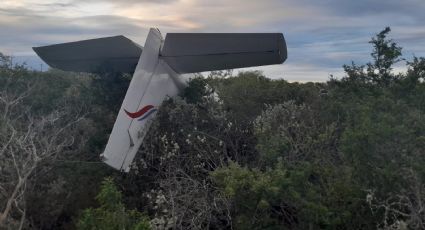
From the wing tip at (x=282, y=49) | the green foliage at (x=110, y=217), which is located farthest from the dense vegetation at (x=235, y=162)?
the wing tip at (x=282, y=49)

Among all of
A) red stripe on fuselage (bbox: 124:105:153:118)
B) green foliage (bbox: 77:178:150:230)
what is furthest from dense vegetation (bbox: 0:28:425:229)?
red stripe on fuselage (bbox: 124:105:153:118)

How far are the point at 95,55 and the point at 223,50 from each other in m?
3.64

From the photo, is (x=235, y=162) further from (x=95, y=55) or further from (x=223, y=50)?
(x=95, y=55)

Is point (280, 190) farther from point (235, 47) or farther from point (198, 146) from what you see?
point (235, 47)

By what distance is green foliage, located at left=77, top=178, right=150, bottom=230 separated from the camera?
25.2 feet

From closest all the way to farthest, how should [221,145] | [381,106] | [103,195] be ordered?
[103,195] < [381,106] < [221,145]

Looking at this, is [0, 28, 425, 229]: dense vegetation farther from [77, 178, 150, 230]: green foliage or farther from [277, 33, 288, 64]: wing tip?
[277, 33, 288, 64]: wing tip

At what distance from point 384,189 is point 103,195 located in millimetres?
4416

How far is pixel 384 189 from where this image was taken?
7.45m

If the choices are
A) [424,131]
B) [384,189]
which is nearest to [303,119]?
[424,131]

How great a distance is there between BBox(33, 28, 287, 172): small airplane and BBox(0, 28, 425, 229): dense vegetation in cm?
43

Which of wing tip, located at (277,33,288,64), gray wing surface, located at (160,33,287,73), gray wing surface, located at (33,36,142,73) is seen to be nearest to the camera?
wing tip, located at (277,33,288,64)

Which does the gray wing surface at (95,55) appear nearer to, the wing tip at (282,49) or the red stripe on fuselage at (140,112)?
the red stripe on fuselage at (140,112)

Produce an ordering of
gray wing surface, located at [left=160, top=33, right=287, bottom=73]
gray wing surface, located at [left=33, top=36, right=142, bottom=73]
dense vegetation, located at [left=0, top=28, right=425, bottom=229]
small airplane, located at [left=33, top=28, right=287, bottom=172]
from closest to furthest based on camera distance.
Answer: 1. dense vegetation, located at [left=0, top=28, right=425, bottom=229]
2. small airplane, located at [left=33, top=28, right=287, bottom=172]
3. gray wing surface, located at [left=160, top=33, right=287, bottom=73]
4. gray wing surface, located at [left=33, top=36, right=142, bottom=73]
